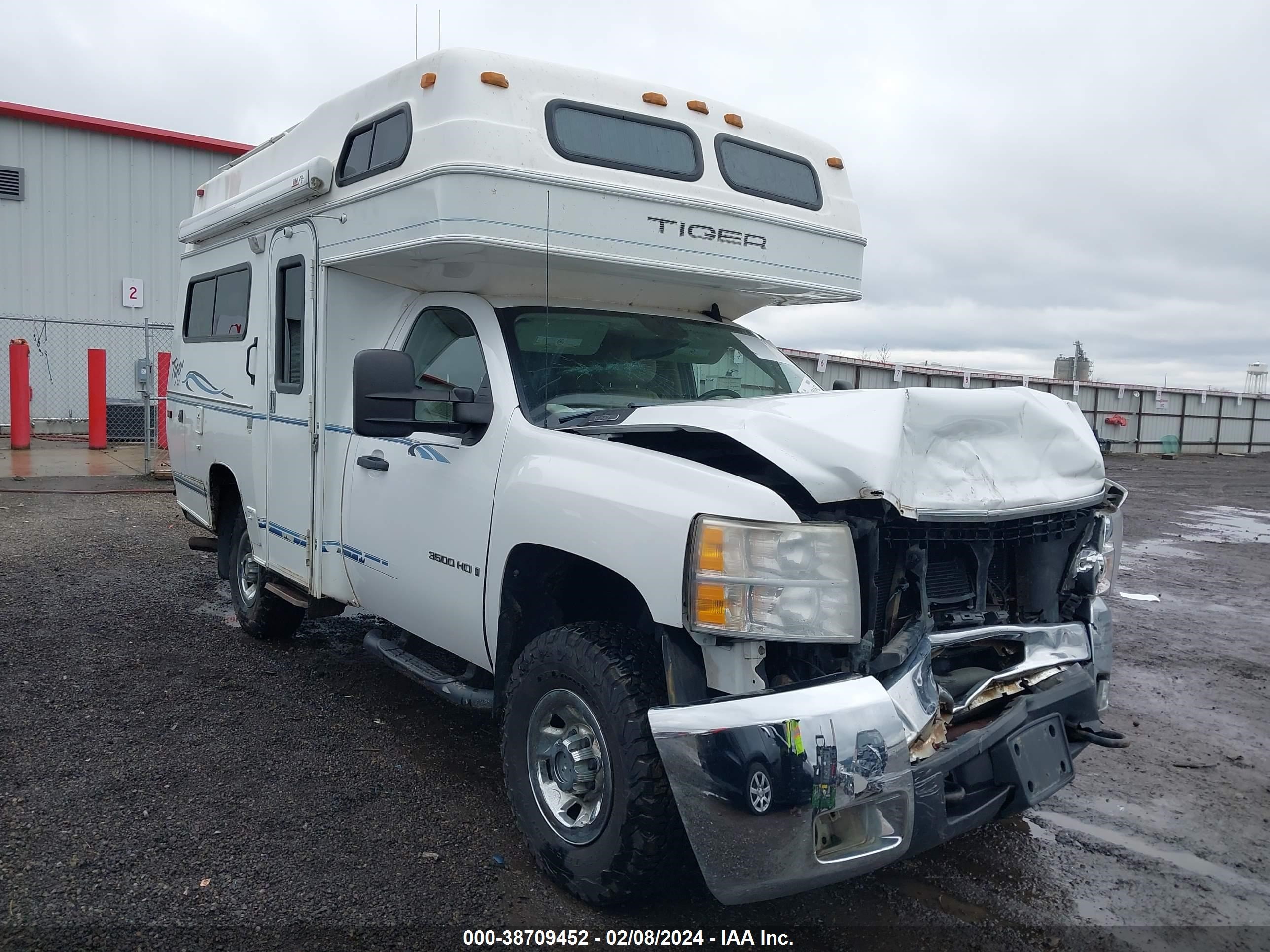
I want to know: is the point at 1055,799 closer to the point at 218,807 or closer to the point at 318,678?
the point at 218,807

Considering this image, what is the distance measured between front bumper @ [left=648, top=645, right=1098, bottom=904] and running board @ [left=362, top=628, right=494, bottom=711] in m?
1.36

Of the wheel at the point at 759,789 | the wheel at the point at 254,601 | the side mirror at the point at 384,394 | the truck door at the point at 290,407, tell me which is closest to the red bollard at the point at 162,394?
the wheel at the point at 254,601

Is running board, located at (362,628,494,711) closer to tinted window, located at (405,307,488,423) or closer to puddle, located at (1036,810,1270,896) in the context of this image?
tinted window, located at (405,307,488,423)

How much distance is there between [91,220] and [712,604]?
710 inches

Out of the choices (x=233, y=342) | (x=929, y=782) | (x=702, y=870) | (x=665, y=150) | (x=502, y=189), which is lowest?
(x=702, y=870)

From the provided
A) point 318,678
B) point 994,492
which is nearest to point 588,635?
point 994,492

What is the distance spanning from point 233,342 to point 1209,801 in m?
5.71

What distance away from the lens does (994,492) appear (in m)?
3.00

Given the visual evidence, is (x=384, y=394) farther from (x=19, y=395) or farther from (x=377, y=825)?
(x=19, y=395)

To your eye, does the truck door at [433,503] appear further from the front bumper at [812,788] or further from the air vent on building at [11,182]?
the air vent on building at [11,182]

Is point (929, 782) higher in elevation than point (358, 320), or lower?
lower

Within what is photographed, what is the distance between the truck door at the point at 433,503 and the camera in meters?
3.70

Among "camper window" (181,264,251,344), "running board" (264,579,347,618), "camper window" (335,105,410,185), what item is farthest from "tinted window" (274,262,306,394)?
"running board" (264,579,347,618)

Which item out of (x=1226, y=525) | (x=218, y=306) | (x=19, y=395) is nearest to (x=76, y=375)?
(x=19, y=395)
